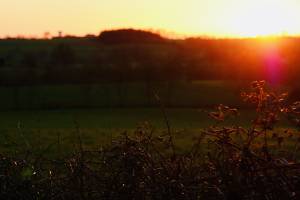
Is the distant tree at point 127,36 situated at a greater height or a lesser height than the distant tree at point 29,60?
greater

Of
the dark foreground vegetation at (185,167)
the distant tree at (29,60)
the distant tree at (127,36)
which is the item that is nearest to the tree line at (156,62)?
the distant tree at (29,60)

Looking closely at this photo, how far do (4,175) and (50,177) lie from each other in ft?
0.84

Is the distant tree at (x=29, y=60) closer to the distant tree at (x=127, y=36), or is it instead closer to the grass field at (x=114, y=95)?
the grass field at (x=114, y=95)

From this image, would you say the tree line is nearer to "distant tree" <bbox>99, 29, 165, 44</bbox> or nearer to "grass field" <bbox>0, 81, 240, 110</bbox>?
"grass field" <bbox>0, 81, 240, 110</bbox>

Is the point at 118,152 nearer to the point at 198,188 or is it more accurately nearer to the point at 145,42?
the point at 198,188

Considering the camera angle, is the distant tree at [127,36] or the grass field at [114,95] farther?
the distant tree at [127,36]

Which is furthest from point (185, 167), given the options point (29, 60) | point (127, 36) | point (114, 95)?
point (127, 36)

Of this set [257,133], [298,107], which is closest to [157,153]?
[257,133]

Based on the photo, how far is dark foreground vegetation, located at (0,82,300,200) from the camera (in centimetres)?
313

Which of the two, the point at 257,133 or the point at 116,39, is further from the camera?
the point at 116,39

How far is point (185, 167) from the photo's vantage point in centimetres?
346

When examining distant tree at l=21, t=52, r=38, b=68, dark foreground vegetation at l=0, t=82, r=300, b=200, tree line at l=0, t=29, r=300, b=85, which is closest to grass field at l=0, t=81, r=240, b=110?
tree line at l=0, t=29, r=300, b=85

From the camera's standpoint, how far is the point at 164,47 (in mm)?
105750

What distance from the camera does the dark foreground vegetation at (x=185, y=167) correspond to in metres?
3.13
